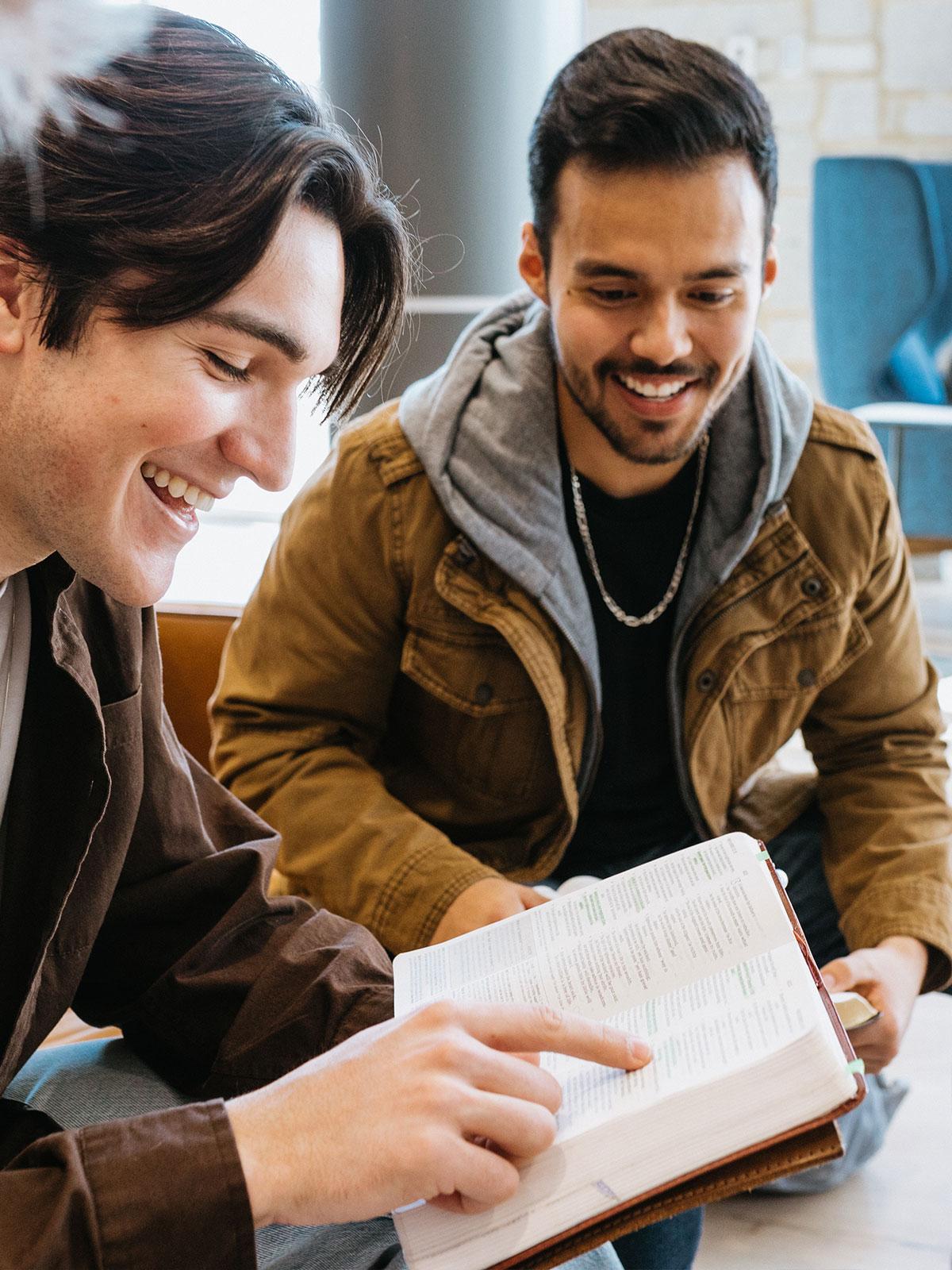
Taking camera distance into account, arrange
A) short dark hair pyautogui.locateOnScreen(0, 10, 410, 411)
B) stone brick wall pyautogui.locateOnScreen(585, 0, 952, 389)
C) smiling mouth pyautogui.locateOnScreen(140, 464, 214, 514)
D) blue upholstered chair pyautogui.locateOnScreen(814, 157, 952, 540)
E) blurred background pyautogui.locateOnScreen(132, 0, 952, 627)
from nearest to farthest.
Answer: short dark hair pyautogui.locateOnScreen(0, 10, 410, 411), smiling mouth pyautogui.locateOnScreen(140, 464, 214, 514), blurred background pyautogui.locateOnScreen(132, 0, 952, 627), blue upholstered chair pyautogui.locateOnScreen(814, 157, 952, 540), stone brick wall pyautogui.locateOnScreen(585, 0, 952, 389)

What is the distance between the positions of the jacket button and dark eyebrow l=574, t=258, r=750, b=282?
0.47 m

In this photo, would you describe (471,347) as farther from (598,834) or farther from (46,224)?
(46,224)

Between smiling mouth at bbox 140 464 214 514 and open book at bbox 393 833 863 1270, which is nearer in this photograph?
open book at bbox 393 833 863 1270

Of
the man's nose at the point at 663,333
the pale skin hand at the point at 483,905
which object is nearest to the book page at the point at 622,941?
the pale skin hand at the point at 483,905

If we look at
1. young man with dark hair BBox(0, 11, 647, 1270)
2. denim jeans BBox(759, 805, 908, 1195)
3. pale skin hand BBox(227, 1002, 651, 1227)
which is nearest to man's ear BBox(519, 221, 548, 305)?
young man with dark hair BBox(0, 11, 647, 1270)

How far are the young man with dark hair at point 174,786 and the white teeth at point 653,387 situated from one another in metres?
0.53

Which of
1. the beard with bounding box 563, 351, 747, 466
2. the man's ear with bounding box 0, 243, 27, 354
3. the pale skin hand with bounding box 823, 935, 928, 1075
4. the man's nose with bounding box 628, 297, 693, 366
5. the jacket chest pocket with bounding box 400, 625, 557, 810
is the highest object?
the man's ear with bounding box 0, 243, 27, 354

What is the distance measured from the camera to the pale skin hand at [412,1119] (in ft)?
2.49

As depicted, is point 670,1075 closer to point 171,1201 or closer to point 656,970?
point 656,970

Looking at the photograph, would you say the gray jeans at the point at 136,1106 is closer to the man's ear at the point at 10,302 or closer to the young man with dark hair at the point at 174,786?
the young man with dark hair at the point at 174,786

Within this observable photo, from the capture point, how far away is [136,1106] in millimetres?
1056

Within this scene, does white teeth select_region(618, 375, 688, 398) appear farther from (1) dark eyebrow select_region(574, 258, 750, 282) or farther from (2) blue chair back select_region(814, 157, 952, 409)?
(2) blue chair back select_region(814, 157, 952, 409)

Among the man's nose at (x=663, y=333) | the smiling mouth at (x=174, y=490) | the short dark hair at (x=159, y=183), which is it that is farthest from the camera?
the man's nose at (x=663, y=333)

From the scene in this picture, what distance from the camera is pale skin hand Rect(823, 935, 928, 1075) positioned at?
147 centimetres
